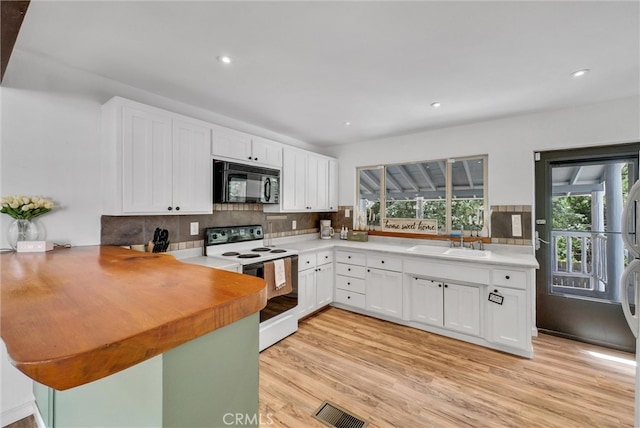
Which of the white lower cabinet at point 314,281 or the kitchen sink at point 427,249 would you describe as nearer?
the white lower cabinet at point 314,281

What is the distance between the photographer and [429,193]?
3.71 metres

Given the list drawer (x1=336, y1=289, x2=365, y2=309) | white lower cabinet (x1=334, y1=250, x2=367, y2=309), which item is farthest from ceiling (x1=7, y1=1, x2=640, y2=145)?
drawer (x1=336, y1=289, x2=365, y2=309)

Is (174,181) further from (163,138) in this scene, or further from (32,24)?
(32,24)

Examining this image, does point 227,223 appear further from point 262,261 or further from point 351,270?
point 351,270

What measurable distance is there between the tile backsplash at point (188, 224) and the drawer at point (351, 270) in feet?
2.89

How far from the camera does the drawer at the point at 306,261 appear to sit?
3.16 meters

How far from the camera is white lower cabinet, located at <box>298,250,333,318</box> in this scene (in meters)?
3.18

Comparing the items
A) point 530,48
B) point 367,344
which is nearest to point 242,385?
point 367,344

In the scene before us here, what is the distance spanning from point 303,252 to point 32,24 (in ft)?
8.81

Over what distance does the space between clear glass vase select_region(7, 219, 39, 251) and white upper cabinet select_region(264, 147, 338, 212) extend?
2067 millimetres

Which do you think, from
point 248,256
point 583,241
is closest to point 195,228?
point 248,256

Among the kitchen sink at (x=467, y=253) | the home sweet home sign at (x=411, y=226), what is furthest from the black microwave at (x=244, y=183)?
the kitchen sink at (x=467, y=253)

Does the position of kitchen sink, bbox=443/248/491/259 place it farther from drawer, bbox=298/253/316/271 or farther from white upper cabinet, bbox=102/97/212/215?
white upper cabinet, bbox=102/97/212/215

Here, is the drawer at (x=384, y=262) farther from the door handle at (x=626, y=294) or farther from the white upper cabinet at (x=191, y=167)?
the white upper cabinet at (x=191, y=167)
